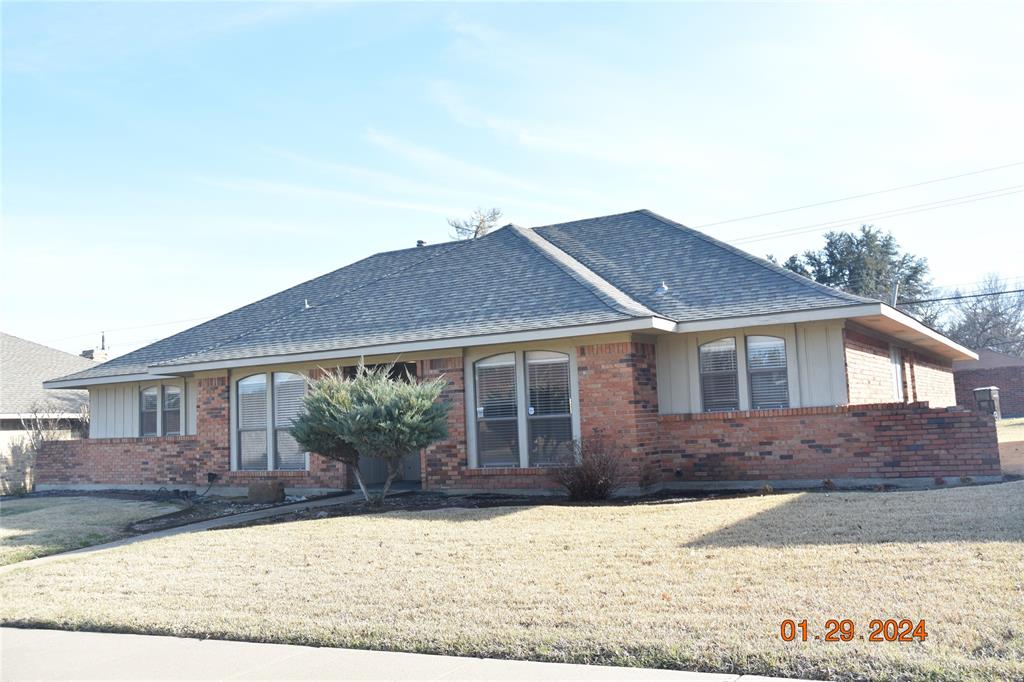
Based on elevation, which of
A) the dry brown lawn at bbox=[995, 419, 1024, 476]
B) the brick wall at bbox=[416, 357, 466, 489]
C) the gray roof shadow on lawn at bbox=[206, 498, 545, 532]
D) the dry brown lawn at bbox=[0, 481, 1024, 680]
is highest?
the brick wall at bbox=[416, 357, 466, 489]

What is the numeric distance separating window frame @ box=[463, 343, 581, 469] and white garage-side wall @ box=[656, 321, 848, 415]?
60.4 inches

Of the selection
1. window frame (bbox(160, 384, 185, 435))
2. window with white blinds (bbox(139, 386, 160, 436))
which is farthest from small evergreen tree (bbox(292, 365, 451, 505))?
window with white blinds (bbox(139, 386, 160, 436))

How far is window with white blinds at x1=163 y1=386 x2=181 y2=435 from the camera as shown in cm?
2002

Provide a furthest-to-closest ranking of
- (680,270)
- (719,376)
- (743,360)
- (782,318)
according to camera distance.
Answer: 1. (680,270)
2. (719,376)
3. (743,360)
4. (782,318)

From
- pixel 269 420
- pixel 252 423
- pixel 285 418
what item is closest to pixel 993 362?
pixel 285 418

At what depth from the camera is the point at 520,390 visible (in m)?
15.0

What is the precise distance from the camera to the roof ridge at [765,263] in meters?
13.6

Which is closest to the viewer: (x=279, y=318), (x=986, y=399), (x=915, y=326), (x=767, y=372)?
(x=767, y=372)

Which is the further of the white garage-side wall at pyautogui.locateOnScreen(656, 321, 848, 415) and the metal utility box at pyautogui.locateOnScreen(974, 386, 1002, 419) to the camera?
the metal utility box at pyautogui.locateOnScreen(974, 386, 1002, 419)

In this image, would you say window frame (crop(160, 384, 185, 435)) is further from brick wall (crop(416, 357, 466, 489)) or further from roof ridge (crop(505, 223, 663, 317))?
roof ridge (crop(505, 223, 663, 317))

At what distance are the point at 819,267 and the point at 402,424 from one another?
38846 mm

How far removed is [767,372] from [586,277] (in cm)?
384

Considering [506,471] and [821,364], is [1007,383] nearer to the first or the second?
[821,364]

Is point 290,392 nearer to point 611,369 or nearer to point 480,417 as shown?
point 480,417
